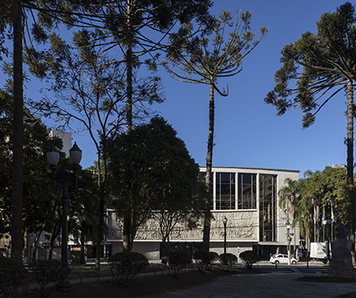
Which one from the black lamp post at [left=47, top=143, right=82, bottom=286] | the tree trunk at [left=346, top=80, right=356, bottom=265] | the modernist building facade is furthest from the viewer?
the modernist building facade

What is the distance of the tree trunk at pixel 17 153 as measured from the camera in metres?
14.7

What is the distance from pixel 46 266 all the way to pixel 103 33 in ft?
53.0

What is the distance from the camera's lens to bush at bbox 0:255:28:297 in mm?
10258

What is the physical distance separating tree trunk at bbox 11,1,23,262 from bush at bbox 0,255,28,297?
3445mm

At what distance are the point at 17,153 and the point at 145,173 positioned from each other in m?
7.19

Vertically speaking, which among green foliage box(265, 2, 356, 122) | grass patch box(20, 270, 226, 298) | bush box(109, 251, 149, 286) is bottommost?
grass patch box(20, 270, 226, 298)

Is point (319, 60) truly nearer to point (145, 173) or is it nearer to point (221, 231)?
point (145, 173)

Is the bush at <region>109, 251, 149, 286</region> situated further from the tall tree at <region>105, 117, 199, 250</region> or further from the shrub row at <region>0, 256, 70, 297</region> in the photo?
the tall tree at <region>105, 117, 199, 250</region>

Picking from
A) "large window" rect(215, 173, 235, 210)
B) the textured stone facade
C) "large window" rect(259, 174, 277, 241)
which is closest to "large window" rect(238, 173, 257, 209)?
"large window" rect(215, 173, 235, 210)

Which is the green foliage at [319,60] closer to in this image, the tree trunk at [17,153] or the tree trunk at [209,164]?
the tree trunk at [209,164]

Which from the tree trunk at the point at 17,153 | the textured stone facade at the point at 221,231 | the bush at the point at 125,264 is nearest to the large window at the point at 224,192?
the textured stone facade at the point at 221,231

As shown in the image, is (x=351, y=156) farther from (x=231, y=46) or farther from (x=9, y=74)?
(x=9, y=74)

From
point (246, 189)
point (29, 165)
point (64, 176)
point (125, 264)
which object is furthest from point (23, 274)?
point (246, 189)

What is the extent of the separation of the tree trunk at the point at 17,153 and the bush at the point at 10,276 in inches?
136
